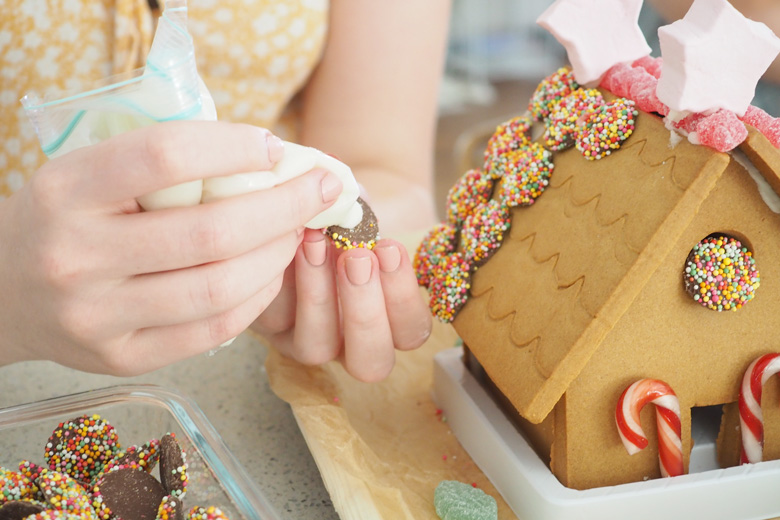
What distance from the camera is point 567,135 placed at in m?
0.76

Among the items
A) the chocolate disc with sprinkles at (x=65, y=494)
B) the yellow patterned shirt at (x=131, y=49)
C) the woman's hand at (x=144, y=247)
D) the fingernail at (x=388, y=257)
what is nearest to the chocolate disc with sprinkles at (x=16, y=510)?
the chocolate disc with sprinkles at (x=65, y=494)

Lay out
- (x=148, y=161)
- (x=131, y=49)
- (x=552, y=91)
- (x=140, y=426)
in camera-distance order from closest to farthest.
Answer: (x=148, y=161)
(x=140, y=426)
(x=552, y=91)
(x=131, y=49)

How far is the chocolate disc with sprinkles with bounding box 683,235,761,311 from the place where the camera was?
633mm

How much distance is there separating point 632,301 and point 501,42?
4344 millimetres

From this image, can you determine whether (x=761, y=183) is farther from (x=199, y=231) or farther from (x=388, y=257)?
(x=199, y=231)

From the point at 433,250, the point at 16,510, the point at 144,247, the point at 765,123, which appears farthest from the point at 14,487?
the point at 765,123

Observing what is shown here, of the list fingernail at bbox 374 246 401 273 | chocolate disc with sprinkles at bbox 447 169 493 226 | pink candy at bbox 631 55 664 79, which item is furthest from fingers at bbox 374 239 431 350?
pink candy at bbox 631 55 664 79

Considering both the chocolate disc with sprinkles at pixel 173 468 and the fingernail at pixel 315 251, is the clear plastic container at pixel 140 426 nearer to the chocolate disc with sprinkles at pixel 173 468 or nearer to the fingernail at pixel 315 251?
the chocolate disc with sprinkles at pixel 173 468

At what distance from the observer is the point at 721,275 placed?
2.07 ft

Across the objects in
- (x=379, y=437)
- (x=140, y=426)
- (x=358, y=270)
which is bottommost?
(x=379, y=437)

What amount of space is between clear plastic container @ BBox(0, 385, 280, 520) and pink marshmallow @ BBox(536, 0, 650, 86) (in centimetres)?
51

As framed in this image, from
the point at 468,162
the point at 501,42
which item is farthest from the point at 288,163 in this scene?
the point at 501,42

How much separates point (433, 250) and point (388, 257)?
0.37ft

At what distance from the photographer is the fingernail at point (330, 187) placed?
604mm
